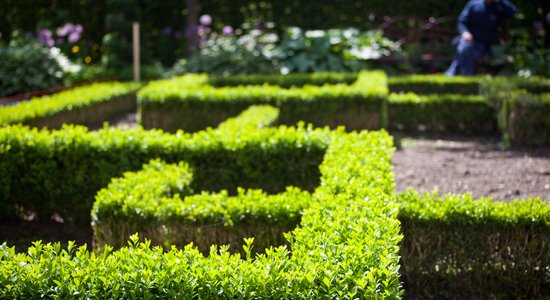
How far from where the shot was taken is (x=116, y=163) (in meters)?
5.88

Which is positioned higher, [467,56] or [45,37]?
[467,56]

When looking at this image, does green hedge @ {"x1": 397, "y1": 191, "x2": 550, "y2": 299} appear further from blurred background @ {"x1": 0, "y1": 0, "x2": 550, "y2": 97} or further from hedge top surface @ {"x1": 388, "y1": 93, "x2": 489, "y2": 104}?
blurred background @ {"x1": 0, "y1": 0, "x2": 550, "y2": 97}

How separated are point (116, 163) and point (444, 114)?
5932mm

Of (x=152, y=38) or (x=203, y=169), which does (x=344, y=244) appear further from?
(x=152, y=38)

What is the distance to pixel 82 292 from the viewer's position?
9.09 feet

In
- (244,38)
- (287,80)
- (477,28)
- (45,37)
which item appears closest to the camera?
(287,80)

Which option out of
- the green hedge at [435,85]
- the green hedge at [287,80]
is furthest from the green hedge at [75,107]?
A: the green hedge at [435,85]

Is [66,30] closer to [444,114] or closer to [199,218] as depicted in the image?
[444,114]

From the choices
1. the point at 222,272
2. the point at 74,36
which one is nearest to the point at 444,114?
the point at 222,272

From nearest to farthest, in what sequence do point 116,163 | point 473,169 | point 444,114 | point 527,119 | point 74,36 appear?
point 116,163 < point 473,169 < point 527,119 < point 444,114 < point 74,36

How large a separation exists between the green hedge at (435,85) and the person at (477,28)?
961 millimetres

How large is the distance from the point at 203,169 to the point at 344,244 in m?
→ 2.83

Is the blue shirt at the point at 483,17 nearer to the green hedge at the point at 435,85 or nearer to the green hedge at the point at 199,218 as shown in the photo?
the green hedge at the point at 435,85

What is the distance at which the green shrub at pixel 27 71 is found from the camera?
13.2 m
